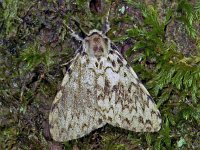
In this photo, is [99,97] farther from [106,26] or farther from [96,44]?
[106,26]

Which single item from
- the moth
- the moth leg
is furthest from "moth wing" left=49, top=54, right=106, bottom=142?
the moth leg

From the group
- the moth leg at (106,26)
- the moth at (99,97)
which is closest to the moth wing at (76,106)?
the moth at (99,97)

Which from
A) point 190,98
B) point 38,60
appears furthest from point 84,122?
point 190,98

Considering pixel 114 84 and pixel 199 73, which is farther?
pixel 114 84

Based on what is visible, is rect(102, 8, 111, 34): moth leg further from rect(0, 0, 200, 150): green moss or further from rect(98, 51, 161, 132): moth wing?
rect(98, 51, 161, 132): moth wing

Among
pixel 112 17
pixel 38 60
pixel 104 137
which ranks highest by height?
pixel 112 17

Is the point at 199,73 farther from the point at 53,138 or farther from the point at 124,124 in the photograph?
the point at 53,138

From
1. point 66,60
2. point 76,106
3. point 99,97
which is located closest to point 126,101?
point 99,97

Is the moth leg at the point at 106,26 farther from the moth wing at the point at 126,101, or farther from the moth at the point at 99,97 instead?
the moth wing at the point at 126,101
